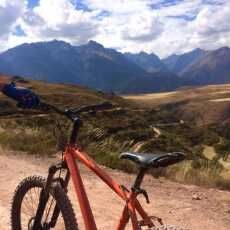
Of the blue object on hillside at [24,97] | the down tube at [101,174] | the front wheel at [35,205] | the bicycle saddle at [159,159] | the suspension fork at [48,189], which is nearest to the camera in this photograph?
the bicycle saddle at [159,159]

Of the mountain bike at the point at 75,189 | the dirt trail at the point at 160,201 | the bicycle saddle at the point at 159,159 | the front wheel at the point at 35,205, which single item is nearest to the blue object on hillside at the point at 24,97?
the mountain bike at the point at 75,189

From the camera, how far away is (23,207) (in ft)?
19.2

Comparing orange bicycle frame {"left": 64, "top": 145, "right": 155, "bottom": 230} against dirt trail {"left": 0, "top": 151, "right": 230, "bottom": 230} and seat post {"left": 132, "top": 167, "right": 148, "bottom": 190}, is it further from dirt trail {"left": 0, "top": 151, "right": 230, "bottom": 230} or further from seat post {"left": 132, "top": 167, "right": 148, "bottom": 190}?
dirt trail {"left": 0, "top": 151, "right": 230, "bottom": 230}

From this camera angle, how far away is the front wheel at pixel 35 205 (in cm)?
479

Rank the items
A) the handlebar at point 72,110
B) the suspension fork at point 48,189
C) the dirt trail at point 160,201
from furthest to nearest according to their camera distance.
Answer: the dirt trail at point 160,201 → the suspension fork at point 48,189 → the handlebar at point 72,110

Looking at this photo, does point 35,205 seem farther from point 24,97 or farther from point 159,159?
point 159,159

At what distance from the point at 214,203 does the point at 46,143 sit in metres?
6.87

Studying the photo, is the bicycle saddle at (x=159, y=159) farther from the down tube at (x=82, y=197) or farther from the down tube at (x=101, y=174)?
the down tube at (x=82, y=197)

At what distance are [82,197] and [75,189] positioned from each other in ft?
0.36

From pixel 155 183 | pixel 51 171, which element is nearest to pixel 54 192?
pixel 51 171

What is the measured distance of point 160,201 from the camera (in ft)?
29.5

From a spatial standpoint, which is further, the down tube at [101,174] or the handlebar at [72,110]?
the handlebar at [72,110]

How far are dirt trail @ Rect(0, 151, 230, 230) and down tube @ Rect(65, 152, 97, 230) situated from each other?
2.97 metres

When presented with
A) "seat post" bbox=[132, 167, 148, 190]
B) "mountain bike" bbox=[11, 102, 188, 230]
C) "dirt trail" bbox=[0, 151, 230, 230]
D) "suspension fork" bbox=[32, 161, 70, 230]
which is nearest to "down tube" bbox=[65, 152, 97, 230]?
"mountain bike" bbox=[11, 102, 188, 230]
